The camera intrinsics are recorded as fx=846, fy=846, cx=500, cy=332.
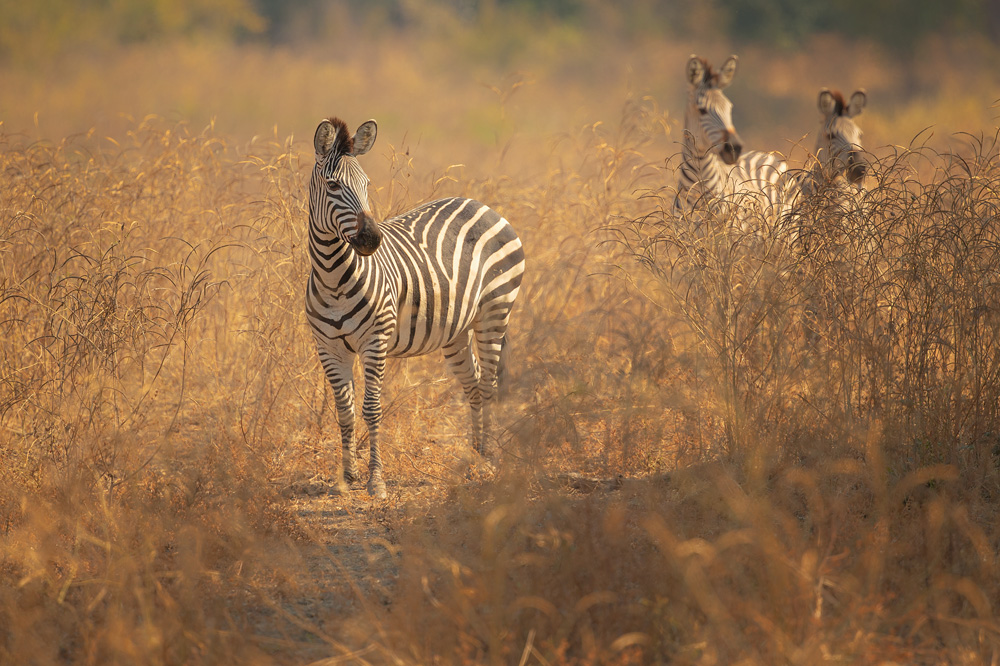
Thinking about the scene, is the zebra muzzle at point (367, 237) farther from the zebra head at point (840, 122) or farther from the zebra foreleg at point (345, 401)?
the zebra head at point (840, 122)

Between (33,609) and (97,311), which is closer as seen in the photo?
(33,609)

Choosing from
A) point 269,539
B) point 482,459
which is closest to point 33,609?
point 269,539

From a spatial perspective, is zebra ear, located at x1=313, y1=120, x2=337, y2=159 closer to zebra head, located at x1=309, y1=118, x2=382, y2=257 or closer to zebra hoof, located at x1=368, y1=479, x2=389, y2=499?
zebra head, located at x1=309, y1=118, x2=382, y2=257

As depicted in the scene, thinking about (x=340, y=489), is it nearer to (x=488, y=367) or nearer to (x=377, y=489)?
(x=377, y=489)

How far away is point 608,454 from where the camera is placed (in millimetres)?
4996

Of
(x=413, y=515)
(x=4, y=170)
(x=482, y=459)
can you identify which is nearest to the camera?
(x=413, y=515)

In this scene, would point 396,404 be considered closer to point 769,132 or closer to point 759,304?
point 759,304

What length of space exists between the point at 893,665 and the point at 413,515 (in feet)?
7.96

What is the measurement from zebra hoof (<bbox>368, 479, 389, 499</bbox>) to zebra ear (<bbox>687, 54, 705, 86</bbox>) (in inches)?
210

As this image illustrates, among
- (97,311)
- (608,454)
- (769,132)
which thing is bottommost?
(608,454)

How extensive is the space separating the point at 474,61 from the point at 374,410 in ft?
83.5

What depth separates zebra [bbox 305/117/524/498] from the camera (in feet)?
Answer: 15.9

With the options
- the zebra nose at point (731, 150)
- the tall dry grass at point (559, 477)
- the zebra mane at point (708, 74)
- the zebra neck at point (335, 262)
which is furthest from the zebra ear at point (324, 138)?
the zebra mane at point (708, 74)

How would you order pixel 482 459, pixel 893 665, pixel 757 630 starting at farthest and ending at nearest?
pixel 482 459 → pixel 757 630 → pixel 893 665
